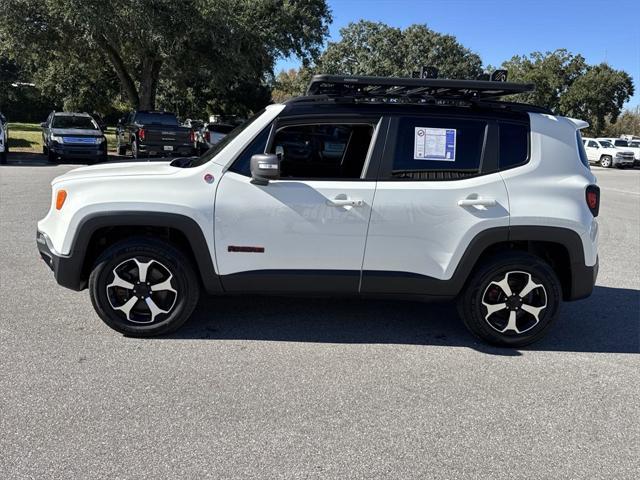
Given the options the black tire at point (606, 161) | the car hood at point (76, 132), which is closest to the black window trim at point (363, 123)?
the car hood at point (76, 132)

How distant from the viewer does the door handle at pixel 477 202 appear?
14.1ft

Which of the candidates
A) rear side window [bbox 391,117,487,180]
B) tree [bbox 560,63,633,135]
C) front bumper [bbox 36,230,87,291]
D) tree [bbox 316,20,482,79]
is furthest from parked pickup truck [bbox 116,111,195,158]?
tree [bbox 560,63,633,135]

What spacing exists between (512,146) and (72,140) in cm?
1699

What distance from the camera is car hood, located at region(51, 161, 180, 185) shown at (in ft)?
14.3

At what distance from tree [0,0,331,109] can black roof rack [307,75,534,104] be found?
18.2 meters

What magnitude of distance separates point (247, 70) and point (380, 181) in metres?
22.1

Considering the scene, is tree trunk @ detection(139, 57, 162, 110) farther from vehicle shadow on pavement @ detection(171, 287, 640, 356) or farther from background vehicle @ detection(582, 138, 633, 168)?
background vehicle @ detection(582, 138, 633, 168)

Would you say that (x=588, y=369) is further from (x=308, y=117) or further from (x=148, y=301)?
(x=148, y=301)

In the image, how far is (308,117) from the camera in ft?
14.3

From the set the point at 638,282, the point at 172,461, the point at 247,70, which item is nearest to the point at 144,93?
the point at 247,70

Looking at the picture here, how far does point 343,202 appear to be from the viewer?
4.23 metres

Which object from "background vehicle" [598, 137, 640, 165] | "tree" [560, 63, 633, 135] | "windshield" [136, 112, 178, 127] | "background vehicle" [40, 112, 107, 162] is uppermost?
"tree" [560, 63, 633, 135]

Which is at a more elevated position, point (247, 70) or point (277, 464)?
point (247, 70)

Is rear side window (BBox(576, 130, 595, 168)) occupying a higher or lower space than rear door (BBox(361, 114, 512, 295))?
higher
